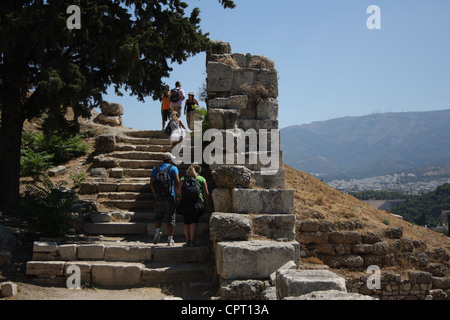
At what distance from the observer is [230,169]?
7.79 meters

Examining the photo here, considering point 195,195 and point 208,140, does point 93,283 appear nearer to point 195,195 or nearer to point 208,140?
point 195,195

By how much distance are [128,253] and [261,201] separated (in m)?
2.61

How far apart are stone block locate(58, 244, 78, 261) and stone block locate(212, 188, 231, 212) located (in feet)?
8.85

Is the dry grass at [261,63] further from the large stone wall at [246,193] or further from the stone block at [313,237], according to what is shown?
the stone block at [313,237]

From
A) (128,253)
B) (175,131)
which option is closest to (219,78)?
(175,131)

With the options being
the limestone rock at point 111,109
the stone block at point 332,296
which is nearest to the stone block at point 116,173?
the stone block at point 332,296

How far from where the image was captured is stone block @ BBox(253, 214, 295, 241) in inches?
289

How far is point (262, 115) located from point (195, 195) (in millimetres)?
2892

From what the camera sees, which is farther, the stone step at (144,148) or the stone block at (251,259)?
the stone step at (144,148)

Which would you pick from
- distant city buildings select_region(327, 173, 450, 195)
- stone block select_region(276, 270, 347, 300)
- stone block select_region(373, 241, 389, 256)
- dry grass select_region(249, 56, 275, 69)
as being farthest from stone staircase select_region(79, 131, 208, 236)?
distant city buildings select_region(327, 173, 450, 195)

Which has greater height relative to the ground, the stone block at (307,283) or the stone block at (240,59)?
the stone block at (240,59)

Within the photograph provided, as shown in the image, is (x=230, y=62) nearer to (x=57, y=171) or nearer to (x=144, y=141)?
(x=144, y=141)

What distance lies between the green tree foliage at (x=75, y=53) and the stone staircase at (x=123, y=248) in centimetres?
204

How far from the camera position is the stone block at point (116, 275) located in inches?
289
